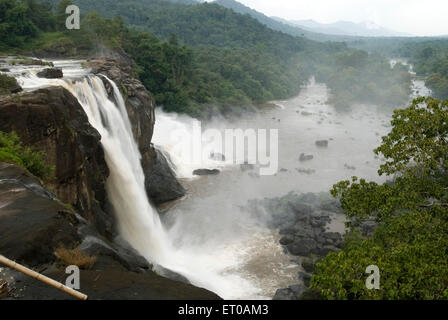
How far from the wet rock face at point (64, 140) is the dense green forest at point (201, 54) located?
2560cm

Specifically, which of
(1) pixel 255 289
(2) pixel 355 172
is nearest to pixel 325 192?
(2) pixel 355 172

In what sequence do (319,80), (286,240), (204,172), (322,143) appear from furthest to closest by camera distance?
(319,80) → (322,143) → (204,172) → (286,240)

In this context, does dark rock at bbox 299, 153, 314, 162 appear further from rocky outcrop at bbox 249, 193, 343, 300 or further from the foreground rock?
the foreground rock

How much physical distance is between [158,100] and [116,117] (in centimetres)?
3134

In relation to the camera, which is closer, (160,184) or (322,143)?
(160,184)

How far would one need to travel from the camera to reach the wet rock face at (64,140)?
41.3ft

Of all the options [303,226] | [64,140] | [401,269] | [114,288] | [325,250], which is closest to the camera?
[114,288]

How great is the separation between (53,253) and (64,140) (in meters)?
7.16

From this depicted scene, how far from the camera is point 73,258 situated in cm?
779

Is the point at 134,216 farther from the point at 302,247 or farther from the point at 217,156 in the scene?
the point at 217,156

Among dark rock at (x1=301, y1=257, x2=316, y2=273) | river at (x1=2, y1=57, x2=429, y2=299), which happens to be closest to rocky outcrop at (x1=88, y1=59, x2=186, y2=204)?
river at (x1=2, y1=57, x2=429, y2=299)
